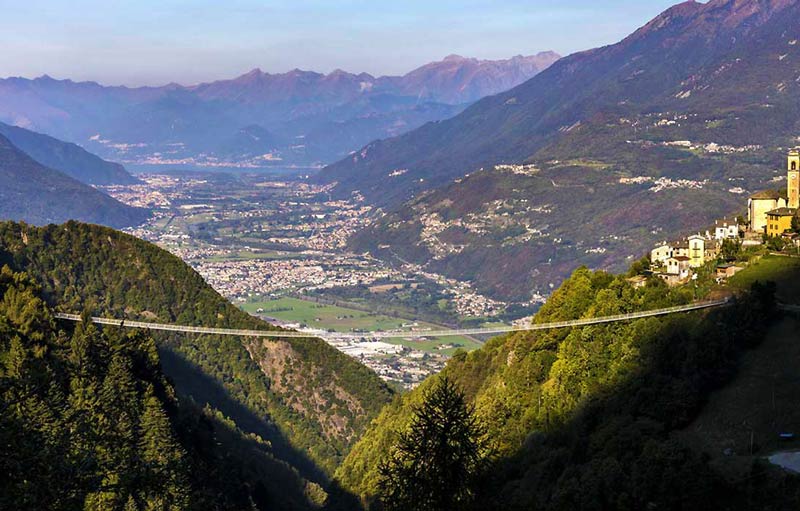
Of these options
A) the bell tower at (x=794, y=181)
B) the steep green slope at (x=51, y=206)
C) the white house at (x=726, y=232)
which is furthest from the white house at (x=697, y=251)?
the steep green slope at (x=51, y=206)

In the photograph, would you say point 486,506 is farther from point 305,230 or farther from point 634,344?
point 305,230

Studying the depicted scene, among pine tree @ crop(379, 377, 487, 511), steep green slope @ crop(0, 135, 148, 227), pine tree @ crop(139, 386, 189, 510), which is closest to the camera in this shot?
pine tree @ crop(379, 377, 487, 511)

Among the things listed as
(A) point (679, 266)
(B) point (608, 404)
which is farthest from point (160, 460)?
(A) point (679, 266)

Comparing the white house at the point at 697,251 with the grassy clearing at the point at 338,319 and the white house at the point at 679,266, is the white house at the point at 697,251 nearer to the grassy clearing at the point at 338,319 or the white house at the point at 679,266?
the white house at the point at 679,266

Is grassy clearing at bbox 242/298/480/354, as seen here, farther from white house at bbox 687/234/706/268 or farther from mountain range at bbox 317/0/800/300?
white house at bbox 687/234/706/268

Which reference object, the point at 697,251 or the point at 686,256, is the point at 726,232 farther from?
the point at 697,251

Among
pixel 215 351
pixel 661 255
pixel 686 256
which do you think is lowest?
pixel 215 351

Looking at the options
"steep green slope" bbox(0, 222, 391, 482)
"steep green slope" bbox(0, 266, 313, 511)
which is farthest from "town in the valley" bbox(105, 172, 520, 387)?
"steep green slope" bbox(0, 266, 313, 511)
